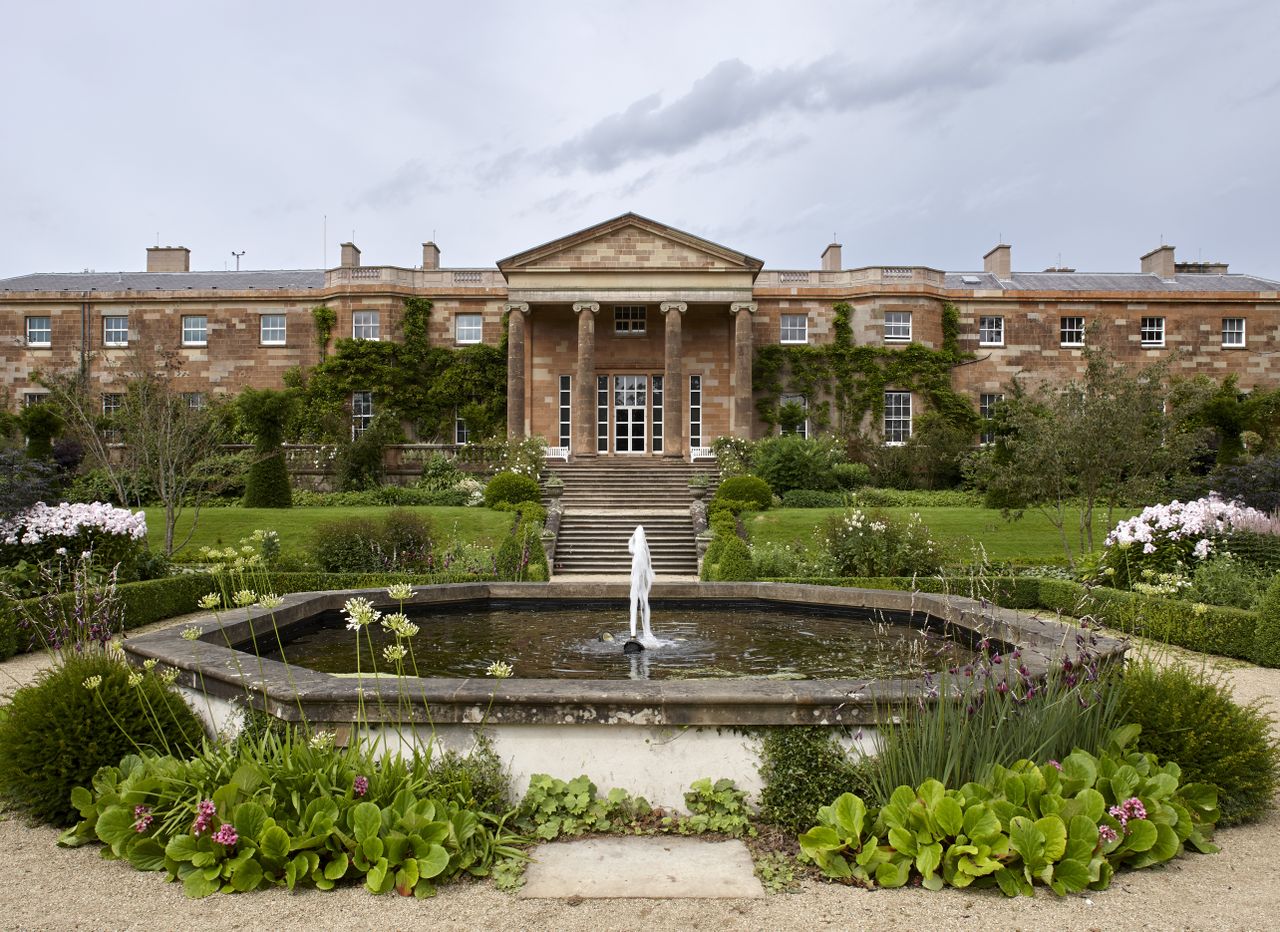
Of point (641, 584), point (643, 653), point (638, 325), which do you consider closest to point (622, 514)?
point (638, 325)

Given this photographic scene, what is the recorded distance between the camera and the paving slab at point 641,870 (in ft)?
12.5

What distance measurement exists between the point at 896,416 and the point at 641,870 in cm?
2980

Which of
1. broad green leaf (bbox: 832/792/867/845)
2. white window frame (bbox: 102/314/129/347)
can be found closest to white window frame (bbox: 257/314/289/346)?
white window frame (bbox: 102/314/129/347)

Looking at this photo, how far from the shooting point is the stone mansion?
28984mm

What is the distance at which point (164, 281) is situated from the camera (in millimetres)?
36625

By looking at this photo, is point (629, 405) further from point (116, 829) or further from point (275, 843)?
point (275, 843)

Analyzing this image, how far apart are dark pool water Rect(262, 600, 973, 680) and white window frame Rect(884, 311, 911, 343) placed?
24028mm

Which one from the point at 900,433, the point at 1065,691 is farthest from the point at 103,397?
the point at 1065,691

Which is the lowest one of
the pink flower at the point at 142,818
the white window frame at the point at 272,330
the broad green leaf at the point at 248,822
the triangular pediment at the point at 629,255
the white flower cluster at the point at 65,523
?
the pink flower at the point at 142,818

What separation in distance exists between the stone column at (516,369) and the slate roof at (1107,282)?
688 inches

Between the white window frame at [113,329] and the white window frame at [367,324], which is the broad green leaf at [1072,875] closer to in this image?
the white window frame at [367,324]

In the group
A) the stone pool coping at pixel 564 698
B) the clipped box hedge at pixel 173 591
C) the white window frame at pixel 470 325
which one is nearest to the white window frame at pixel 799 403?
the white window frame at pixel 470 325

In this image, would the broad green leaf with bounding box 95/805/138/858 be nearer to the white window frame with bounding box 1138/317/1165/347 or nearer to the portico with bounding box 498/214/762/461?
the portico with bounding box 498/214/762/461

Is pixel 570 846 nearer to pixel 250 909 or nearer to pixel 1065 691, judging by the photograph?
pixel 250 909
